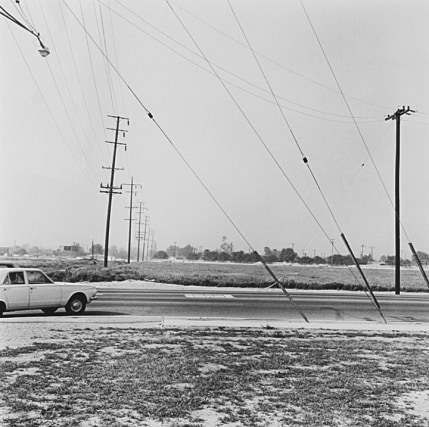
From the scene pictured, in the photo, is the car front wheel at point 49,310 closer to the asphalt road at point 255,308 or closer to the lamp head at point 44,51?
the asphalt road at point 255,308

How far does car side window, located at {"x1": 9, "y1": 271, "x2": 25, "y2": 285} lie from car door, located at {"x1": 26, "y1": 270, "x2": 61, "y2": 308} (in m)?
0.17

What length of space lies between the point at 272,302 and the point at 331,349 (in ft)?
33.2

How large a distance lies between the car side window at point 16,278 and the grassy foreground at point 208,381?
10.9ft

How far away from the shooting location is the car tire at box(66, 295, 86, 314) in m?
14.6

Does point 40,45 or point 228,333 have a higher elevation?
point 40,45

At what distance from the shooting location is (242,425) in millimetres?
5203

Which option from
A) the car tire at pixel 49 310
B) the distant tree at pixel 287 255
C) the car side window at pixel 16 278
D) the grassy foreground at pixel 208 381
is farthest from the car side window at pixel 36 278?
the distant tree at pixel 287 255

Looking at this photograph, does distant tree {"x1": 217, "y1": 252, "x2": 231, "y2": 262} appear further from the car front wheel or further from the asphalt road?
the car front wheel

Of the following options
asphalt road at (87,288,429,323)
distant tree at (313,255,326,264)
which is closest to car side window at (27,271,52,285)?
asphalt road at (87,288,429,323)

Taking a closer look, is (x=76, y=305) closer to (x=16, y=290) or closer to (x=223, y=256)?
(x=16, y=290)

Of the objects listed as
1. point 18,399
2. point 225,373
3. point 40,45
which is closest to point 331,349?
point 225,373

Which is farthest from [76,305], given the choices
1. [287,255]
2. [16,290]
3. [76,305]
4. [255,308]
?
[287,255]

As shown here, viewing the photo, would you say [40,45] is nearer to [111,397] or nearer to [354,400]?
[111,397]

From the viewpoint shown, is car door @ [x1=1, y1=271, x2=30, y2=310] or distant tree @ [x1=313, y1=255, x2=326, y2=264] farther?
distant tree @ [x1=313, y1=255, x2=326, y2=264]
